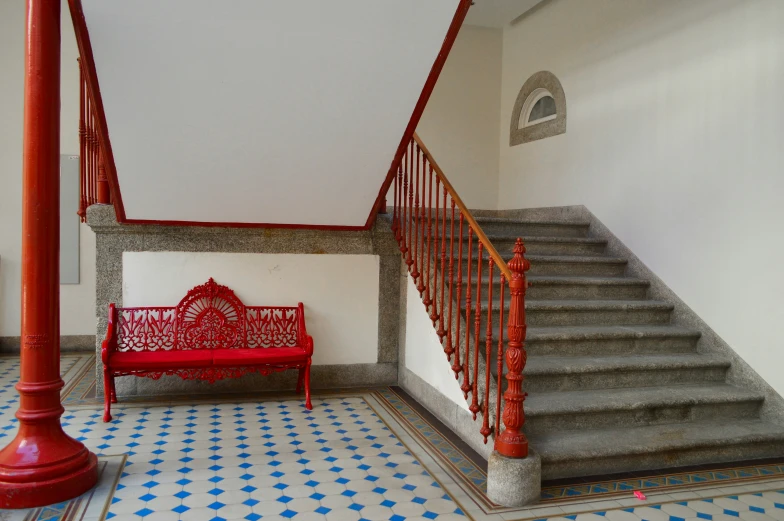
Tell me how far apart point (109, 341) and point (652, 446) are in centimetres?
370

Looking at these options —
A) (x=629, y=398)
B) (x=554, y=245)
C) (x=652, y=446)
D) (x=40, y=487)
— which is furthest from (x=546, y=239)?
(x=40, y=487)

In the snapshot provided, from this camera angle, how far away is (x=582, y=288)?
16.1ft

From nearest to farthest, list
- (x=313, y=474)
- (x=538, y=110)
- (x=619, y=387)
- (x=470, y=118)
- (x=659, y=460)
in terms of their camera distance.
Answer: (x=313, y=474) → (x=659, y=460) → (x=619, y=387) → (x=538, y=110) → (x=470, y=118)

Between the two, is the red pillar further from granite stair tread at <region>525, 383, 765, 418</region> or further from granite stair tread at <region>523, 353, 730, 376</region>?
granite stair tread at <region>523, 353, 730, 376</region>

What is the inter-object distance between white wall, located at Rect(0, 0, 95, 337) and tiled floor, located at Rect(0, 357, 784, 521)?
2265 mm

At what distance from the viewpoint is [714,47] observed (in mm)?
4500

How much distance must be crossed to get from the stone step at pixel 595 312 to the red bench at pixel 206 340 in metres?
1.56

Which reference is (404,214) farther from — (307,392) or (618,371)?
(618,371)

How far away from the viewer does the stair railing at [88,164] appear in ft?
15.5

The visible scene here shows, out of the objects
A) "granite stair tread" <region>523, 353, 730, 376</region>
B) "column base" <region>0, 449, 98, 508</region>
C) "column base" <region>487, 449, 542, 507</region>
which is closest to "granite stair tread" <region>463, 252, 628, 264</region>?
"granite stair tread" <region>523, 353, 730, 376</region>

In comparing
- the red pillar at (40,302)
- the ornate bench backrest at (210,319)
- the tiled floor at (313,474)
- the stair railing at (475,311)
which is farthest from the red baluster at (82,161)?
the stair railing at (475,311)

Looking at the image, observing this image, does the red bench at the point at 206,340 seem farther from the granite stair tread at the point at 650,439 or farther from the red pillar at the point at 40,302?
the granite stair tread at the point at 650,439

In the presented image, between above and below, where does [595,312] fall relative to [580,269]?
below

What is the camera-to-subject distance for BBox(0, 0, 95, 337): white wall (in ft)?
21.2
